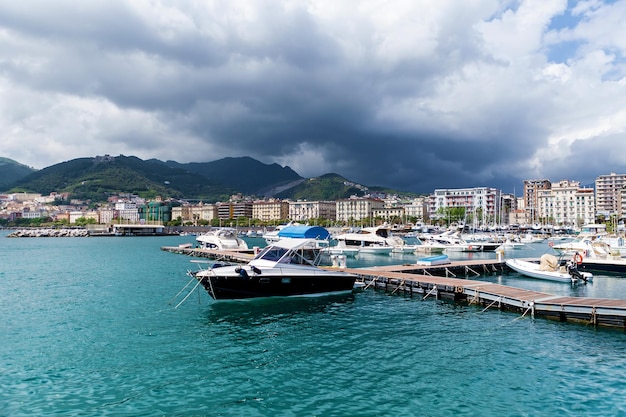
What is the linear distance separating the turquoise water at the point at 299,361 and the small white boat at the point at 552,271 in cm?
1812

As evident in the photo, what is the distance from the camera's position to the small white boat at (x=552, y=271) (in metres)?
40.7

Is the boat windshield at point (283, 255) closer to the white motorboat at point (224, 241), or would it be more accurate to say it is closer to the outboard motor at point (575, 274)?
the outboard motor at point (575, 274)

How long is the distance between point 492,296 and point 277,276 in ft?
47.6

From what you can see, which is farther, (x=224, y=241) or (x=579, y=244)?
(x=224, y=241)

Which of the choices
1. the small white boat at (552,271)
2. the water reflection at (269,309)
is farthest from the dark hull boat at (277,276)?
the small white boat at (552,271)

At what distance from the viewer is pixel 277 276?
95.5 feet

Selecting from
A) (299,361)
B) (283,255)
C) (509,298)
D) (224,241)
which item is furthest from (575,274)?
(224,241)

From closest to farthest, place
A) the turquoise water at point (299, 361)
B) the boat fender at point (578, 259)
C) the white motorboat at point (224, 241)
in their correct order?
the turquoise water at point (299, 361)
the boat fender at point (578, 259)
the white motorboat at point (224, 241)

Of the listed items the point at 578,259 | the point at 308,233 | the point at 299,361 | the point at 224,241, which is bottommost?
the point at 299,361

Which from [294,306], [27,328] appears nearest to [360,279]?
[294,306]

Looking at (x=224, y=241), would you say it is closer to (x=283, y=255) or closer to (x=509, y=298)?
(x=283, y=255)

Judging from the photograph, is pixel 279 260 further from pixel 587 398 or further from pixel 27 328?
pixel 587 398

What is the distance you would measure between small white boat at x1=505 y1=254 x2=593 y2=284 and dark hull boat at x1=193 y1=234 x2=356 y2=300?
23199 mm

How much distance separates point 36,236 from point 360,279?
20316 cm
